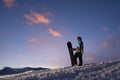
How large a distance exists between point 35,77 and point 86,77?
3.21 metres

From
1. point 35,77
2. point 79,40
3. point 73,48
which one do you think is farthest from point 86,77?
point 73,48

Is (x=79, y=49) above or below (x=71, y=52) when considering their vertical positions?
below

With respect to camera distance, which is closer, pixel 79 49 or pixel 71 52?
pixel 79 49

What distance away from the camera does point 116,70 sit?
607 inches

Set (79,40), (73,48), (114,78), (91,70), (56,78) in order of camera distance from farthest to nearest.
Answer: (73,48), (79,40), (91,70), (56,78), (114,78)

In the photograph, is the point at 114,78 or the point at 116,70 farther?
the point at 116,70

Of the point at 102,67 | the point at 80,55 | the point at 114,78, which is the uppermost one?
Result: the point at 80,55

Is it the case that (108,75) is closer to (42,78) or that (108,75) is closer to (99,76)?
(99,76)

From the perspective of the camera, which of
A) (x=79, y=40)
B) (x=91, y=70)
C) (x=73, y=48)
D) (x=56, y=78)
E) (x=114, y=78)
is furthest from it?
(x=73, y=48)

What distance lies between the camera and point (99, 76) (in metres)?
14.4

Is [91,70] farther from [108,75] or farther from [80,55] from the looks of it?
[80,55]

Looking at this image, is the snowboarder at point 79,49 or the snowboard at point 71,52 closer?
the snowboarder at point 79,49

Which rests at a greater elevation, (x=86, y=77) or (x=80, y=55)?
(x=80, y=55)

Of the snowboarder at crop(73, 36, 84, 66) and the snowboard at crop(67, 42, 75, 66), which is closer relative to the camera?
the snowboarder at crop(73, 36, 84, 66)
